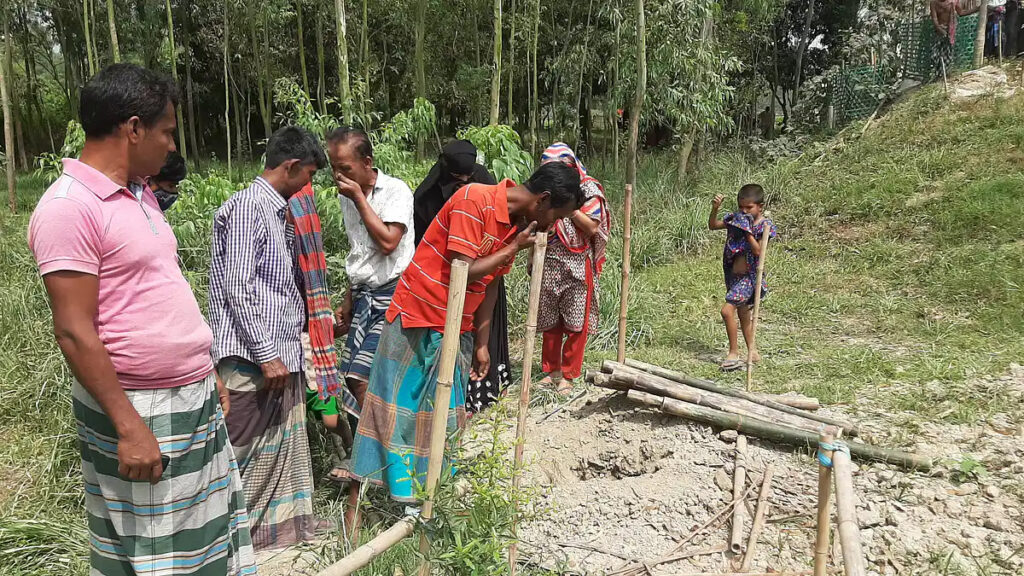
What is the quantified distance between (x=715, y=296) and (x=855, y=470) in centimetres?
337

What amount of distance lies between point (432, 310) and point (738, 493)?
1.48m

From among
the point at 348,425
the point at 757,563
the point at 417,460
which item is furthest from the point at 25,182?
the point at 757,563

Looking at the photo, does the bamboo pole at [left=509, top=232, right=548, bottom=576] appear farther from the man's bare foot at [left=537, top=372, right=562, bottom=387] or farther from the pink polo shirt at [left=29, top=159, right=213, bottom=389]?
the man's bare foot at [left=537, top=372, right=562, bottom=387]

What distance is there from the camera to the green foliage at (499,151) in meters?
4.82

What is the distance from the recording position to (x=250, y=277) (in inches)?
91.9

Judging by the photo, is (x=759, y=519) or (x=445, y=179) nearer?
(x=759, y=519)

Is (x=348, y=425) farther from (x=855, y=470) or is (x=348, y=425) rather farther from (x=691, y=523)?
(x=855, y=470)

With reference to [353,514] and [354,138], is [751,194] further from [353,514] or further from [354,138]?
[353,514]

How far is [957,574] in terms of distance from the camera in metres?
2.33

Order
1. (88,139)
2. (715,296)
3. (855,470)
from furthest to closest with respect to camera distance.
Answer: (715,296), (855,470), (88,139)

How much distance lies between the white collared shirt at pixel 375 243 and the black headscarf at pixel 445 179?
0.50 meters

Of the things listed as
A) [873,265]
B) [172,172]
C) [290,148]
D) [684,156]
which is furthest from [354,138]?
[684,156]

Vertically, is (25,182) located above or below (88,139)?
below

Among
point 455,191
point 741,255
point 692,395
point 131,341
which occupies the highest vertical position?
point 455,191
